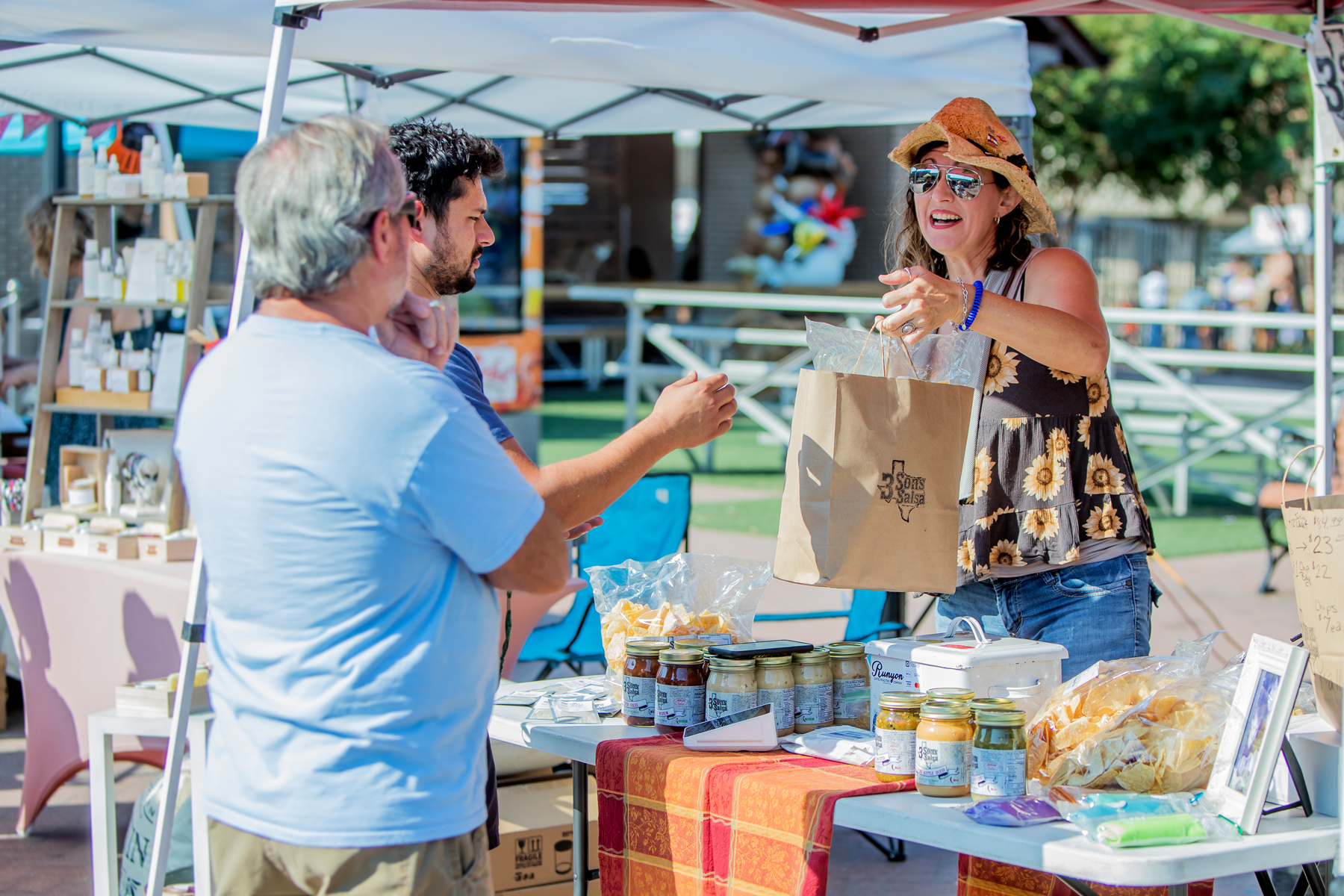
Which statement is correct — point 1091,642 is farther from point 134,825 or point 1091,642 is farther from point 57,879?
point 57,879

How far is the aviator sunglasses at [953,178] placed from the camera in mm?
2686

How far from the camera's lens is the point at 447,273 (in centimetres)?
236

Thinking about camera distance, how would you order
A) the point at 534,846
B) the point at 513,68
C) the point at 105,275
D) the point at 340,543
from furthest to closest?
the point at 105,275, the point at 513,68, the point at 534,846, the point at 340,543

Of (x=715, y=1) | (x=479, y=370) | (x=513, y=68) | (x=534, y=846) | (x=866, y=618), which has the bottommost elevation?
(x=534, y=846)

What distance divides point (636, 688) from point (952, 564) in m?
0.63

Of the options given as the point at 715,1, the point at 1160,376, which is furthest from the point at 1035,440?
the point at 1160,376

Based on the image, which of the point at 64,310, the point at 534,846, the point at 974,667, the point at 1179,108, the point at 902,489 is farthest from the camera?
the point at 1179,108

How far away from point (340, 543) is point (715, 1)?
2.15m

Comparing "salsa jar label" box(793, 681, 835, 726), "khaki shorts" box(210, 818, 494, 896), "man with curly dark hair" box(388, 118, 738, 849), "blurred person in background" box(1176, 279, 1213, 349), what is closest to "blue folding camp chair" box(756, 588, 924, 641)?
"salsa jar label" box(793, 681, 835, 726)

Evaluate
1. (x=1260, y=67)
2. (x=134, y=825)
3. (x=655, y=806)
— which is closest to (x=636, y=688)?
(x=655, y=806)

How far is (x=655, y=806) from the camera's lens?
230 cm

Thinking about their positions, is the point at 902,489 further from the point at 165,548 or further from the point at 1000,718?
the point at 165,548

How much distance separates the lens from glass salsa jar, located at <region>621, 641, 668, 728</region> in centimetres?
254

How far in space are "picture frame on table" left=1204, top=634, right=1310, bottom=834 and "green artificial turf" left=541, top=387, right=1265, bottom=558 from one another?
5.23 m
